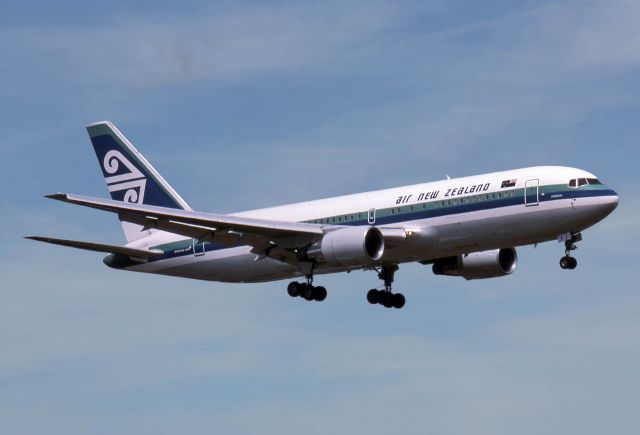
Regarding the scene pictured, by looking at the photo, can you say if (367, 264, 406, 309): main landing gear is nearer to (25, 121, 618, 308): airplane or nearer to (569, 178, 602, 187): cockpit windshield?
(25, 121, 618, 308): airplane

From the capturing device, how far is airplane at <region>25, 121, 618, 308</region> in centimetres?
5453

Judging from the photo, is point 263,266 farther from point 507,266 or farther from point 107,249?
point 507,266

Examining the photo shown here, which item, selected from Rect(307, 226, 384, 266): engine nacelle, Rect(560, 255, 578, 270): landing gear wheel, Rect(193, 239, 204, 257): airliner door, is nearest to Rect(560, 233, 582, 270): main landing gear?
Rect(560, 255, 578, 270): landing gear wheel

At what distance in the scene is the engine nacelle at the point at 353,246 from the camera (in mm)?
55344

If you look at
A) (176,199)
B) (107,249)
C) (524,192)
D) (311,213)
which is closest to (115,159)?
(176,199)

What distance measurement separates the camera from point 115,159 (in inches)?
2744

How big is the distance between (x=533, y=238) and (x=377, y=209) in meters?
6.75

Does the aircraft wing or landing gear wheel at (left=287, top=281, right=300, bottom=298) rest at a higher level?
the aircraft wing

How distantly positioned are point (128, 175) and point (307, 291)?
13705 mm

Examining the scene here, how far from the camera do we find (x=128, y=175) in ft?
227

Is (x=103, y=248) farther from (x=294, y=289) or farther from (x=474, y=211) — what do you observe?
(x=474, y=211)

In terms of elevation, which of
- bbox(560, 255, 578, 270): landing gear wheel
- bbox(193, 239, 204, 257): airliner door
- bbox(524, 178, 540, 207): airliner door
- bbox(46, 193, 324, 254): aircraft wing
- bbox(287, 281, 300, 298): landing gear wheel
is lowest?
bbox(560, 255, 578, 270): landing gear wheel

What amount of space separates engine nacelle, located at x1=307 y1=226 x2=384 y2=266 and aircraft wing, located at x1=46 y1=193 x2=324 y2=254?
121 cm

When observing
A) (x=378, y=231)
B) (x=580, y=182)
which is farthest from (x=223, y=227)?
(x=580, y=182)
